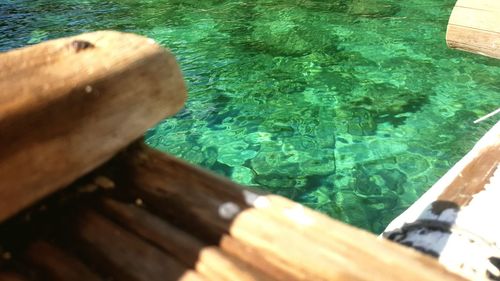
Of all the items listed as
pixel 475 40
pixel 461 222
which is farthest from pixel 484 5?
pixel 461 222

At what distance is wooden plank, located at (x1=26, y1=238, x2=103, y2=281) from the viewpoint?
104 centimetres

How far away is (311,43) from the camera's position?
7.23 m

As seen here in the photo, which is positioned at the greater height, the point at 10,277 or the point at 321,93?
the point at 10,277

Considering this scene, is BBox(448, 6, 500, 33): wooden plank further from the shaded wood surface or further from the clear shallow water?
the clear shallow water

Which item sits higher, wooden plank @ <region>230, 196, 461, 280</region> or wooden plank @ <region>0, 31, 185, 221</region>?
wooden plank @ <region>0, 31, 185, 221</region>

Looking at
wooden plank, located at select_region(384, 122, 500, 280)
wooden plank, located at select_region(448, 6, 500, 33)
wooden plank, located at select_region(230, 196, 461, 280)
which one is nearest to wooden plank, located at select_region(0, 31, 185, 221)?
wooden plank, located at select_region(230, 196, 461, 280)

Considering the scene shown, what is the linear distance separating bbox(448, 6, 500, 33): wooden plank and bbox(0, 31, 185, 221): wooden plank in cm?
235

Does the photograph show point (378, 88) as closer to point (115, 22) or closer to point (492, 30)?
point (492, 30)

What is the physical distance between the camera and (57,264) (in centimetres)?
107

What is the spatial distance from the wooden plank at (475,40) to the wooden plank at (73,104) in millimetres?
2372

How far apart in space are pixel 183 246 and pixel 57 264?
0.31 metres

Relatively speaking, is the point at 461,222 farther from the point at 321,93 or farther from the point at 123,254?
the point at 321,93

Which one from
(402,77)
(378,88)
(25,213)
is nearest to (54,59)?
(25,213)

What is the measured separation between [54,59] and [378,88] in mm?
5116
